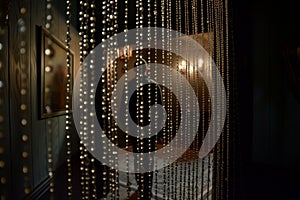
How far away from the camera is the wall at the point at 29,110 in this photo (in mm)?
1356

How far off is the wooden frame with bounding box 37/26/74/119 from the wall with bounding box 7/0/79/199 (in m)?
0.05

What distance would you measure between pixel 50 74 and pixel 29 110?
1.58 ft

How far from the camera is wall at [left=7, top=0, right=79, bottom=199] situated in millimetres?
1356

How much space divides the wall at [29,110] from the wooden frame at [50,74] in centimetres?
5

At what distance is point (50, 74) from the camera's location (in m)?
2.11
